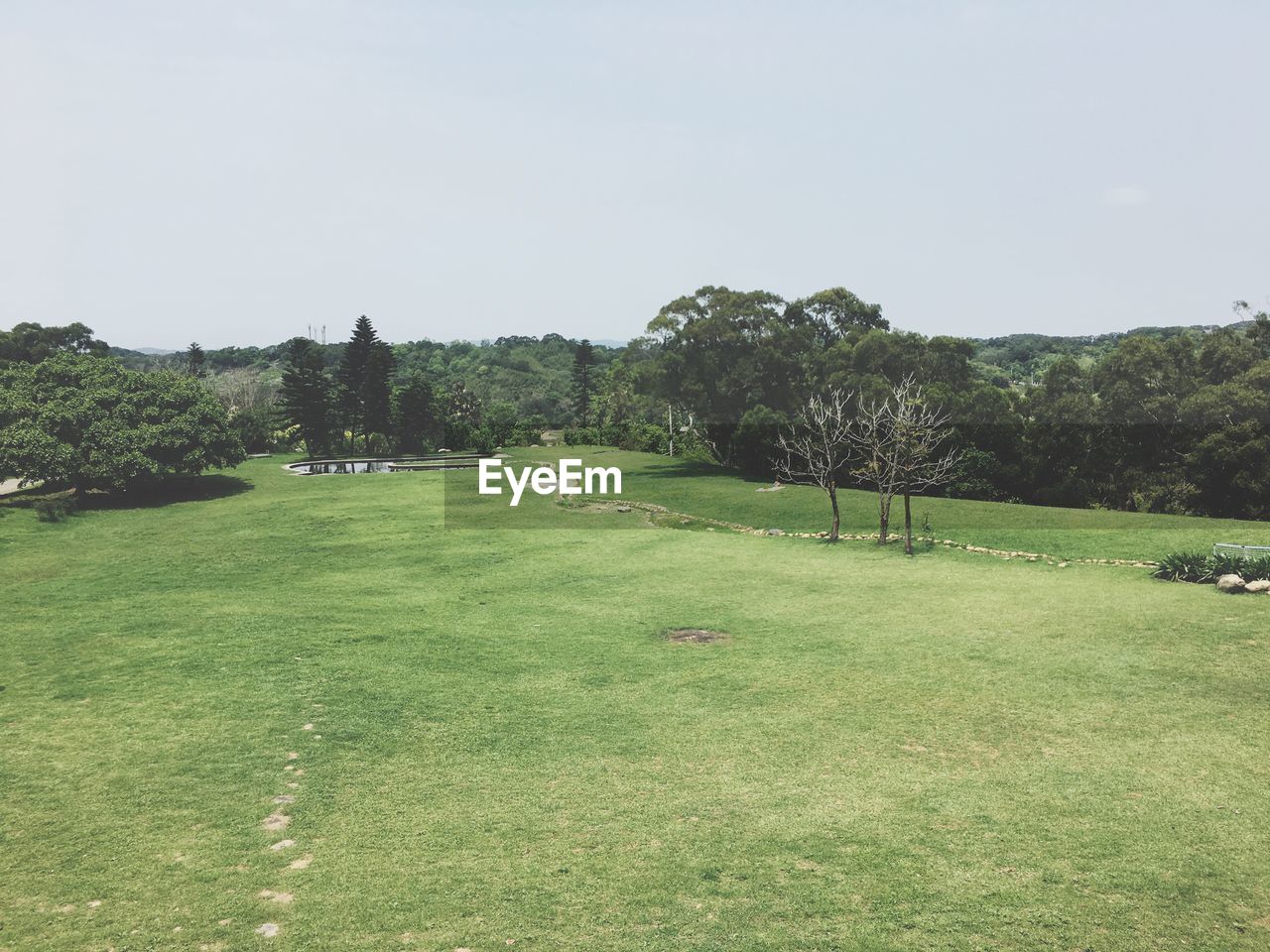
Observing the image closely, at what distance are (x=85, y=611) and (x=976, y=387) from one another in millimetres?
42803

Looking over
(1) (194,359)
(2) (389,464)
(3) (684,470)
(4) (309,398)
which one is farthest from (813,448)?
(1) (194,359)

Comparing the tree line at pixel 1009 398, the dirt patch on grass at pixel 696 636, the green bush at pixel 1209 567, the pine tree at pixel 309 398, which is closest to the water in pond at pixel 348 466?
the pine tree at pixel 309 398

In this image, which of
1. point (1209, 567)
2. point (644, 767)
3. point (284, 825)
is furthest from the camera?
point (1209, 567)

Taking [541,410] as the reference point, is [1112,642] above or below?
below

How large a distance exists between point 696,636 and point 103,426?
36201 mm

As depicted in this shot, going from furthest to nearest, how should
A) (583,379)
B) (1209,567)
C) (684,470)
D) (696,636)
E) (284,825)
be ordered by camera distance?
(583,379), (684,470), (1209,567), (696,636), (284,825)

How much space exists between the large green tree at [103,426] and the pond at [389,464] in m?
13.4

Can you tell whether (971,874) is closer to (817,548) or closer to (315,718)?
(315,718)

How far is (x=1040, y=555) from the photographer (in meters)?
22.3

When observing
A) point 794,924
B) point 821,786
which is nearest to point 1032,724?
point 821,786

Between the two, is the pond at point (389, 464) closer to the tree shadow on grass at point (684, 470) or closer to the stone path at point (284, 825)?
the tree shadow on grass at point (684, 470)

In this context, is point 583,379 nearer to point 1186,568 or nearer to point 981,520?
point 981,520

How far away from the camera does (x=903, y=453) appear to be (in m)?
29.0

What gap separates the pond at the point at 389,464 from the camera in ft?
198
